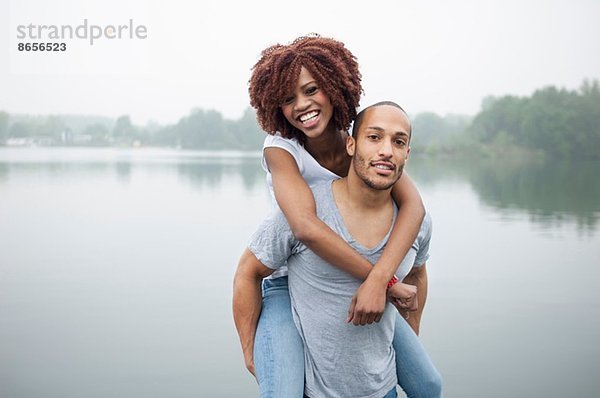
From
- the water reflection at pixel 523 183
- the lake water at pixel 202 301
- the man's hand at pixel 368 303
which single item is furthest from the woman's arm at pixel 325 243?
the water reflection at pixel 523 183

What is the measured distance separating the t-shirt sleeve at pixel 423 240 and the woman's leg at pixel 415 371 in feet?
0.97

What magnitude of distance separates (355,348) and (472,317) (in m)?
8.06

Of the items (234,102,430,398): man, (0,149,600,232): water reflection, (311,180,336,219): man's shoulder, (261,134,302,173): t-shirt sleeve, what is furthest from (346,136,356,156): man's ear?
(0,149,600,232): water reflection

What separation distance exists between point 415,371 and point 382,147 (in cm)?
88

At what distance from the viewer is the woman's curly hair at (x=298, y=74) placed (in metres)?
2.59

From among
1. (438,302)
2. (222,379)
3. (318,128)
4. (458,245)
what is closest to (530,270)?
(458,245)

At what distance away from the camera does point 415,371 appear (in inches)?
106

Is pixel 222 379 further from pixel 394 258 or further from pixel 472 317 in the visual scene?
pixel 394 258

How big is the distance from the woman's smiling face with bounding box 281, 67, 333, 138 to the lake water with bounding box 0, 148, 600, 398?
15.9ft

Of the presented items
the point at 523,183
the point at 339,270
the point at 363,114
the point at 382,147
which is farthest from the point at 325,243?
the point at 523,183

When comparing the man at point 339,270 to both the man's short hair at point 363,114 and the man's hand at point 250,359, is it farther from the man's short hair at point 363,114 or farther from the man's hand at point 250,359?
the man's hand at point 250,359

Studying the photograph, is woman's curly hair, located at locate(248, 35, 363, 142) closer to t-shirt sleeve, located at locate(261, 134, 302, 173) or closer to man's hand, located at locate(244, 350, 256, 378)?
t-shirt sleeve, located at locate(261, 134, 302, 173)

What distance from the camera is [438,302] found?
35.0ft

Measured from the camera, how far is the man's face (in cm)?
240
